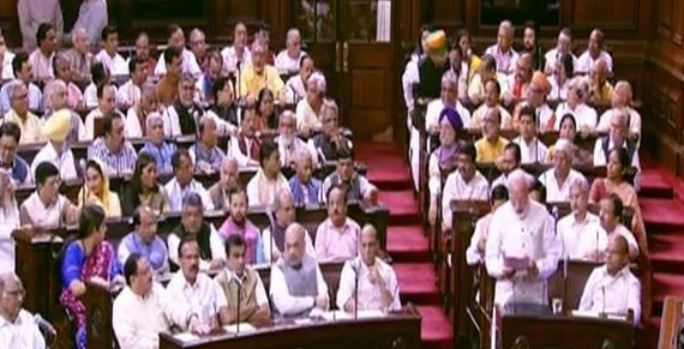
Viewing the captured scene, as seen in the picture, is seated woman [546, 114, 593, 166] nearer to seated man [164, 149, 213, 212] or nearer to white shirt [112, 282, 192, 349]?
seated man [164, 149, 213, 212]

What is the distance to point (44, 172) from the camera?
30.0ft

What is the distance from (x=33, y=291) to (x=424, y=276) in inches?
109

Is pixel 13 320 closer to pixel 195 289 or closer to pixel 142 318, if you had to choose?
pixel 142 318

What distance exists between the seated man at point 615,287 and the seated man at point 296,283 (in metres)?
1.40

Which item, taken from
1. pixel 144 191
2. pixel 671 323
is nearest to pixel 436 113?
pixel 144 191

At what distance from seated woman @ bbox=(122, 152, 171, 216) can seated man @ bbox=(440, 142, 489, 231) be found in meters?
1.74

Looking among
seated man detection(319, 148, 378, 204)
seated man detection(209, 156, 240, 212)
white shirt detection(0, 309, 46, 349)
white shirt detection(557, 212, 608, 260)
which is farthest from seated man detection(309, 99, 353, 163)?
white shirt detection(0, 309, 46, 349)

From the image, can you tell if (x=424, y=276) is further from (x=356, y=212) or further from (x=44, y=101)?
(x=44, y=101)

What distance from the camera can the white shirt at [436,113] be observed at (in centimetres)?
1134

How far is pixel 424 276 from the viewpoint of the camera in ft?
35.2

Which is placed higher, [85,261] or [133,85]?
[133,85]

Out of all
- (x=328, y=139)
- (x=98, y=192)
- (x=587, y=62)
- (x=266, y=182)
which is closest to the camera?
(x=98, y=192)

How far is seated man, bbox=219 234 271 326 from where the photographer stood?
842 cm

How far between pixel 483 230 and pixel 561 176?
38.7 inches
